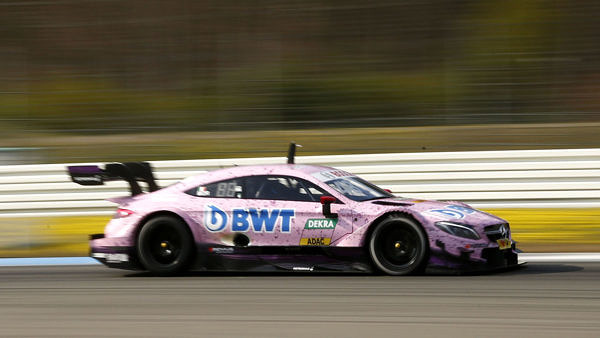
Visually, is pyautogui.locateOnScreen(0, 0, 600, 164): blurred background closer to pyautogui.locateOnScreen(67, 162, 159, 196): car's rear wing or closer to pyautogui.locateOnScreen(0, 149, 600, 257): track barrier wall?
pyautogui.locateOnScreen(0, 149, 600, 257): track barrier wall

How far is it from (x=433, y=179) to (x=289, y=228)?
5147 mm

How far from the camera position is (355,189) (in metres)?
8.73

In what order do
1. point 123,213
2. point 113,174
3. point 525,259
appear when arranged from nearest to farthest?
1. point 123,213
2. point 113,174
3. point 525,259

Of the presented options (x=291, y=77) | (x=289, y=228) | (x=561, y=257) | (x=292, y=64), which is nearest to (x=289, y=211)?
(x=289, y=228)

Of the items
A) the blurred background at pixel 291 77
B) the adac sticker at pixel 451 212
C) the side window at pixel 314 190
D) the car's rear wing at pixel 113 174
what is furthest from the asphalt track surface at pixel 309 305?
the blurred background at pixel 291 77

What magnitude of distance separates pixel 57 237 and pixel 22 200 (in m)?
1.67

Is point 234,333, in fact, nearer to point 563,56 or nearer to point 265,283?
point 265,283

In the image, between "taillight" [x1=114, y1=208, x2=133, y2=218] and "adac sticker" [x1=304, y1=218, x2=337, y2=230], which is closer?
"adac sticker" [x1=304, y1=218, x2=337, y2=230]

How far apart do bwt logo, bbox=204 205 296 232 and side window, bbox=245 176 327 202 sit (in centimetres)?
18

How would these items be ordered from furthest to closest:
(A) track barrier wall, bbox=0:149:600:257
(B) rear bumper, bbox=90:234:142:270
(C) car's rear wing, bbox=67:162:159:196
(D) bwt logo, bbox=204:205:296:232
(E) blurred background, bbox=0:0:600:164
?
(E) blurred background, bbox=0:0:600:164, (A) track barrier wall, bbox=0:149:600:257, (C) car's rear wing, bbox=67:162:159:196, (B) rear bumper, bbox=90:234:142:270, (D) bwt logo, bbox=204:205:296:232

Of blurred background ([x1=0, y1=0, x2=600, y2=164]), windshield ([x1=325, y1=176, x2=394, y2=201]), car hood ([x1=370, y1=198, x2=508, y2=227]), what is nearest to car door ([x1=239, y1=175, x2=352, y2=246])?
windshield ([x1=325, y1=176, x2=394, y2=201])

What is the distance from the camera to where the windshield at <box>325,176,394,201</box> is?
8.54 m

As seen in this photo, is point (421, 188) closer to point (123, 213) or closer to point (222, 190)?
point (222, 190)

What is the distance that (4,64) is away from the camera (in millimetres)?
19438
